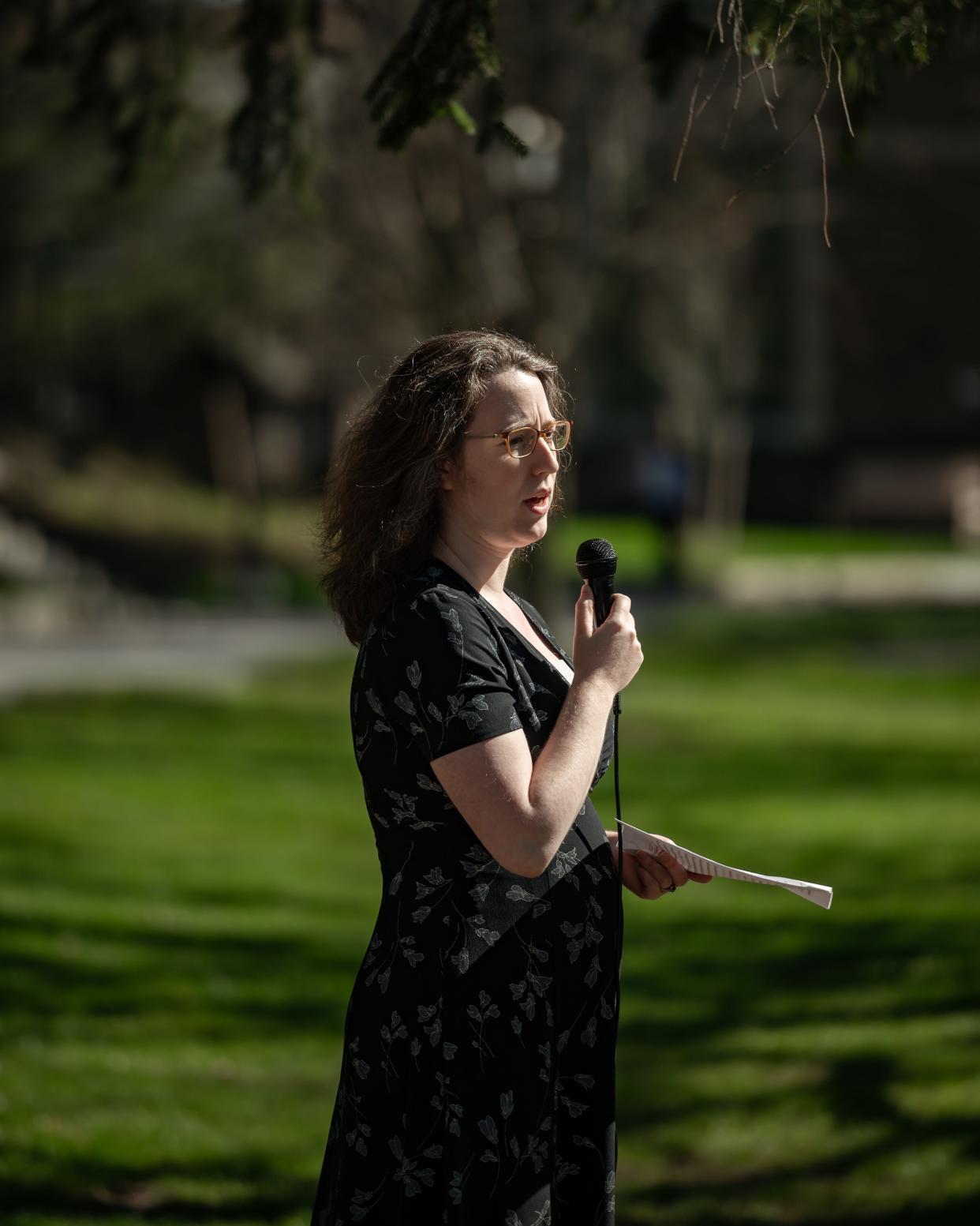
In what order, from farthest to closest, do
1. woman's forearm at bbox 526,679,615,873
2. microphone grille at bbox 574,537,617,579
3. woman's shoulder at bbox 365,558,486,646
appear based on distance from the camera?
microphone grille at bbox 574,537,617,579 < woman's shoulder at bbox 365,558,486,646 < woman's forearm at bbox 526,679,615,873

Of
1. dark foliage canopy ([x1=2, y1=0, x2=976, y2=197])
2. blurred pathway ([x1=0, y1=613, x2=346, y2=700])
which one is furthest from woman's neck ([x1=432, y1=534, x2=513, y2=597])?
blurred pathway ([x1=0, y1=613, x2=346, y2=700])

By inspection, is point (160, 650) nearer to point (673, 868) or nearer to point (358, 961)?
point (358, 961)

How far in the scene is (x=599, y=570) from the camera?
9.88 ft

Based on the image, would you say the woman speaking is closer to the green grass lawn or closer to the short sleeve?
the short sleeve

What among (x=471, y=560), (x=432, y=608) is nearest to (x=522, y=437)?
(x=471, y=560)

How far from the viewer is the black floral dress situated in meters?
2.79

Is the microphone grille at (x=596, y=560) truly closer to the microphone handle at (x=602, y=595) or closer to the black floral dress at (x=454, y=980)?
the microphone handle at (x=602, y=595)

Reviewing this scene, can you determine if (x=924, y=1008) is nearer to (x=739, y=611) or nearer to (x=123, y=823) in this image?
(x=123, y=823)

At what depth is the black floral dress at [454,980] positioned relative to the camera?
2.79 meters

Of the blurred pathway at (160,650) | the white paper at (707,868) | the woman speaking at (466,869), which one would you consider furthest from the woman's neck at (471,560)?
the blurred pathway at (160,650)

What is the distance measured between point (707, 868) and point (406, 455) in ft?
2.87

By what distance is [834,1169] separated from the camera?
17.9ft

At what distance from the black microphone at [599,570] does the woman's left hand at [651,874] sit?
453mm

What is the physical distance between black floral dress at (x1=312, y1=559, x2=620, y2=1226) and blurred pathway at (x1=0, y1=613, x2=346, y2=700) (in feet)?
45.0
